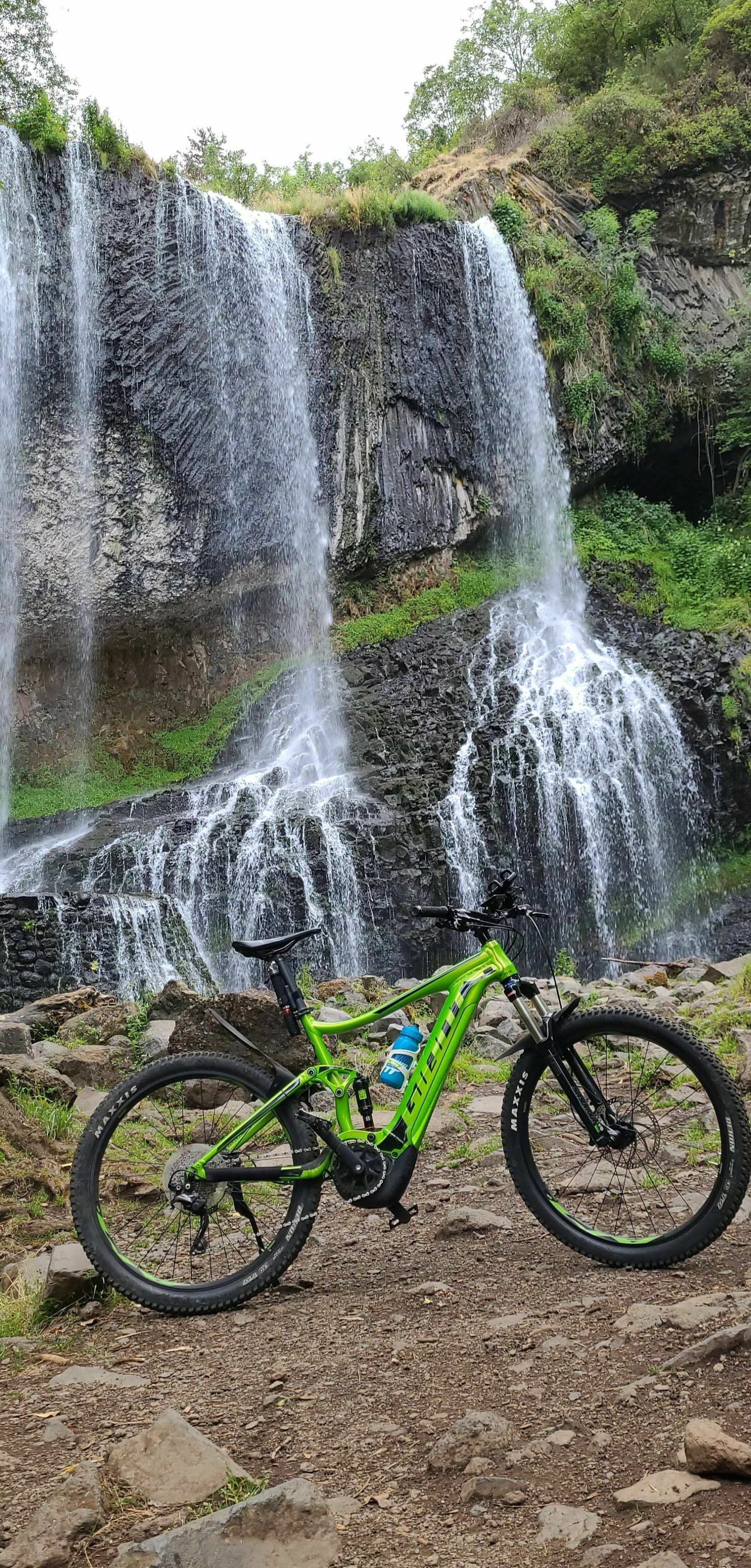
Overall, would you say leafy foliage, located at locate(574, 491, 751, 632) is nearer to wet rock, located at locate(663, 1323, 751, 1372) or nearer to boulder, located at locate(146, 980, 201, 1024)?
boulder, located at locate(146, 980, 201, 1024)

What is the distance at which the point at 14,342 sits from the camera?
17875mm

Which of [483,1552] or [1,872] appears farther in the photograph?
[1,872]

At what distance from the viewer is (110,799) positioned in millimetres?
18531

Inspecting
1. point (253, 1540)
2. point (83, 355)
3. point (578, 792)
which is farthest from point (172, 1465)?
point (83, 355)

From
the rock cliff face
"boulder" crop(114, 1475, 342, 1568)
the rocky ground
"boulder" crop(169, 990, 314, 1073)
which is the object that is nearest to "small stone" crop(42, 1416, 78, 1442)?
the rocky ground

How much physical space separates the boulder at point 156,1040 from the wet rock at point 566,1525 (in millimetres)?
4074

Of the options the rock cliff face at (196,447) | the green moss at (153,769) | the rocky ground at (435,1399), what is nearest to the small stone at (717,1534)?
the rocky ground at (435,1399)

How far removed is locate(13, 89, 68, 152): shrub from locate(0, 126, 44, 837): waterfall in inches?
7.0

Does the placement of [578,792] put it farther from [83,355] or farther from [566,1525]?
[566,1525]

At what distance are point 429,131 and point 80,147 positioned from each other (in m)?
16.6

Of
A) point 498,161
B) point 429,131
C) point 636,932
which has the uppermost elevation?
point 429,131

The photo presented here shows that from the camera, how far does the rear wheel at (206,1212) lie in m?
3.08

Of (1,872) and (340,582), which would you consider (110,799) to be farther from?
(340,582)

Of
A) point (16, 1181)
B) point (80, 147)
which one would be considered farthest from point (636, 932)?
point (80, 147)
